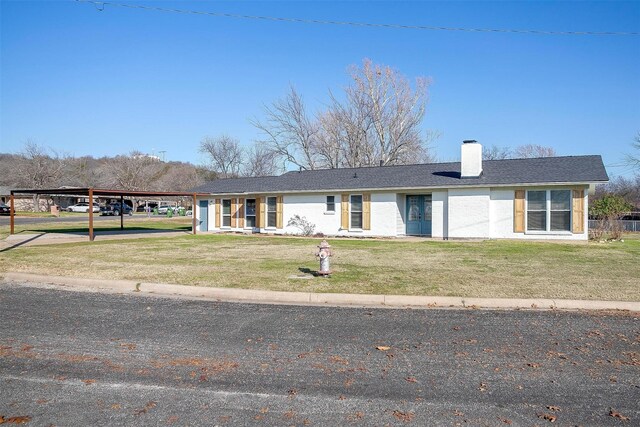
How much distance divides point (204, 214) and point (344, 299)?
A: 22074 millimetres

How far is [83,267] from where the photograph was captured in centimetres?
1215

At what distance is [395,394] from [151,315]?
444cm

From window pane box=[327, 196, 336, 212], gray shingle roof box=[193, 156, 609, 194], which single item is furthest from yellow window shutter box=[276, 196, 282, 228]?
window pane box=[327, 196, 336, 212]

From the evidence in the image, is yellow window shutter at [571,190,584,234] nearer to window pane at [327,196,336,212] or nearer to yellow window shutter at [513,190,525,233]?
yellow window shutter at [513,190,525,233]

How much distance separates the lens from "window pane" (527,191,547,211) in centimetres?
2045

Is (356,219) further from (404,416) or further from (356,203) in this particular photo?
(404,416)

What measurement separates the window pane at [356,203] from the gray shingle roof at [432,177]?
2.19 ft

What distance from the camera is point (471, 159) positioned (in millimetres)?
22047

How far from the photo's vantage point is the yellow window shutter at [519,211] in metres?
20.7

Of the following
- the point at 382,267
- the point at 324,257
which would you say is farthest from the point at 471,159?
the point at 324,257

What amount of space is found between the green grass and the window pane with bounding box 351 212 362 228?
18.9ft

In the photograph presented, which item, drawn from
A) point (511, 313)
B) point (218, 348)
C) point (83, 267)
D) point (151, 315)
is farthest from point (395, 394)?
point (83, 267)

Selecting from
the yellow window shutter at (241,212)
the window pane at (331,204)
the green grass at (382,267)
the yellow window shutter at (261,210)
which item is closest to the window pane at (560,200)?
the green grass at (382,267)

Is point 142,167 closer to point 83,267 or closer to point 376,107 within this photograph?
point 376,107
